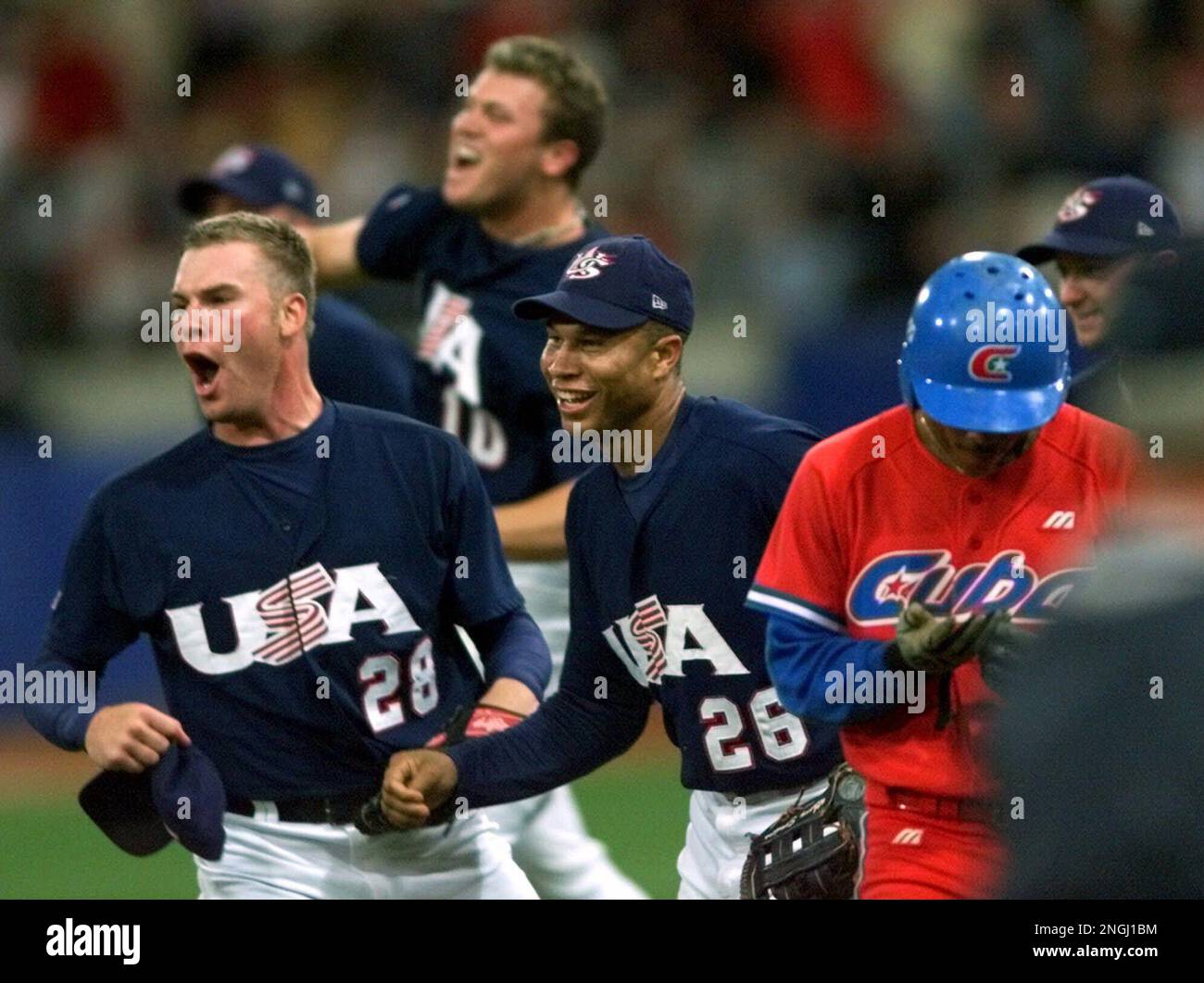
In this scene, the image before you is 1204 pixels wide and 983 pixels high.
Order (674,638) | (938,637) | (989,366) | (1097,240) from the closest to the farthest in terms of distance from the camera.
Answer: (938,637)
(989,366)
(674,638)
(1097,240)

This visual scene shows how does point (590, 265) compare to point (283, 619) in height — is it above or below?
above

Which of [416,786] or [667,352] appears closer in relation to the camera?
[416,786]

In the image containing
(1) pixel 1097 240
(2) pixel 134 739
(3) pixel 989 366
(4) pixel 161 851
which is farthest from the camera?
(4) pixel 161 851

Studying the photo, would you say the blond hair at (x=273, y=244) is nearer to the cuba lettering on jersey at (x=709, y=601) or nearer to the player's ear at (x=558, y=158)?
the cuba lettering on jersey at (x=709, y=601)

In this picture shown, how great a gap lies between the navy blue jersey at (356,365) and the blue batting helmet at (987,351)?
246cm

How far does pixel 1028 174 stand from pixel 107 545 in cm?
766

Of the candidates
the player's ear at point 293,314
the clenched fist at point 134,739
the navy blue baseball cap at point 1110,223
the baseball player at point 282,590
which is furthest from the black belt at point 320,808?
the navy blue baseball cap at point 1110,223

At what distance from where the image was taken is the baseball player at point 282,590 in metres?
4.95

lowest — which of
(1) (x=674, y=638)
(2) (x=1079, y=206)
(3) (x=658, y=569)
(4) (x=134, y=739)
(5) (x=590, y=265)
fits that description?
(4) (x=134, y=739)

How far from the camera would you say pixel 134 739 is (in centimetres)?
465

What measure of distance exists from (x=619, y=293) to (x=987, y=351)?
96 centimetres

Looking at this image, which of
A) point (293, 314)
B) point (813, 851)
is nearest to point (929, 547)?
point (813, 851)

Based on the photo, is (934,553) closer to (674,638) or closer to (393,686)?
(674,638)
